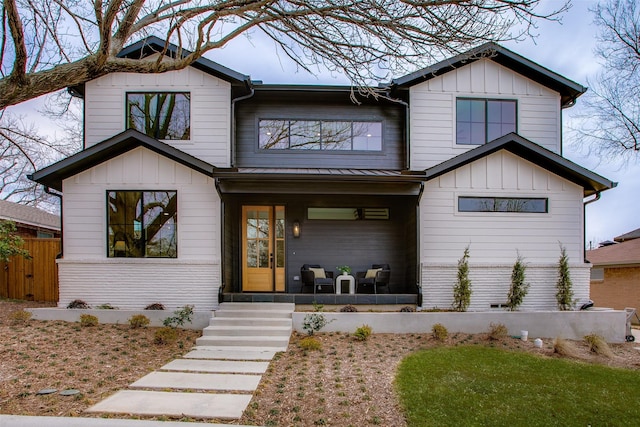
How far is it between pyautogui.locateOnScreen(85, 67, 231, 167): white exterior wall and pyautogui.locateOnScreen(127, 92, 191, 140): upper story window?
5.2 inches

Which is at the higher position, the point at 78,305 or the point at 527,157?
the point at 527,157

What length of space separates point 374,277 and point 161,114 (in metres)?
6.74

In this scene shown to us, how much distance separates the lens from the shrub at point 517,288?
8.76 m

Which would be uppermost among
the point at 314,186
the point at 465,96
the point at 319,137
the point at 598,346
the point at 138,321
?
the point at 465,96

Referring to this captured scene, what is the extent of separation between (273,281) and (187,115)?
482 centimetres

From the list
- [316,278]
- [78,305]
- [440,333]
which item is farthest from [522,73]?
[78,305]

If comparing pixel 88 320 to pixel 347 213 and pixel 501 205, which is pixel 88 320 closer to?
pixel 347 213

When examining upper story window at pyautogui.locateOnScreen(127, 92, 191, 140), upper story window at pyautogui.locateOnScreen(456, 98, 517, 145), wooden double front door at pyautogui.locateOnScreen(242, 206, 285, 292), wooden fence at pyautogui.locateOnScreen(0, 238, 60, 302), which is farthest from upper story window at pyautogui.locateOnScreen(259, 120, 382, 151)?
A: wooden fence at pyautogui.locateOnScreen(0, 238, 60, 302)

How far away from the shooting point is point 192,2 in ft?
19.5

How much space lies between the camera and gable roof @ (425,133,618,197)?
349 inches

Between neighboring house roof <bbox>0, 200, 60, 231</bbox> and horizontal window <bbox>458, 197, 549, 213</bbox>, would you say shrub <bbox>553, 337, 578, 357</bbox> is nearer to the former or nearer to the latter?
horizontal window <bbox>458, 197, 549, 213</bbox>

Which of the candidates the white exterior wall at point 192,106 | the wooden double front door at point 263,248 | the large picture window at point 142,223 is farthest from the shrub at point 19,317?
the wooden double front door at point 263,248

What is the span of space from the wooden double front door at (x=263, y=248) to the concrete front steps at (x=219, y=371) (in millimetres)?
1790

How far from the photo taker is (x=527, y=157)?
365 inches
